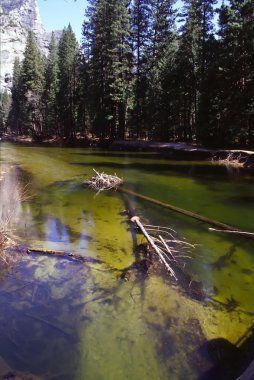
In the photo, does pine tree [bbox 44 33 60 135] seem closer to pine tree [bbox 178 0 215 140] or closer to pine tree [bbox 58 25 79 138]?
pine tree [bbox 58 25 79 138]

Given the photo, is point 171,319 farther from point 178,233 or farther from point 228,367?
point 178,233

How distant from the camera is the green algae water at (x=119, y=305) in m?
4.67

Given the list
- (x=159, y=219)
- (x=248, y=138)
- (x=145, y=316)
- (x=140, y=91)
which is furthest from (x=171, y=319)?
(x=140, y=91)

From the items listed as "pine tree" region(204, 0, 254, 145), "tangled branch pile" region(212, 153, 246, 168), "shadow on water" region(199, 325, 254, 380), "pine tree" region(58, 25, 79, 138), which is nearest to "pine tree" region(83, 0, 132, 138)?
"pine tree" region(58, 25, 79, 138)

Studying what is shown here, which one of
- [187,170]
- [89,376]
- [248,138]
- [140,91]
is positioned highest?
[140,91]

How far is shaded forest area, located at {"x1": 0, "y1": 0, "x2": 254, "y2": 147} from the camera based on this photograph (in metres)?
26.3

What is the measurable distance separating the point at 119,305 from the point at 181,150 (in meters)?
25.0

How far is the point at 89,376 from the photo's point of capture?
4473mm

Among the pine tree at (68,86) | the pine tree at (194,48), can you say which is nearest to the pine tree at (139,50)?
the pine tree at (194,48)

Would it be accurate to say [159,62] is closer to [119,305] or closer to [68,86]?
[68,86]

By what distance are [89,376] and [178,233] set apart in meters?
5.68

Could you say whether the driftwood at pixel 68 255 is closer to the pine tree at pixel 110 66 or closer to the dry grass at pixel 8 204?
the dry grass at pixel 8 204

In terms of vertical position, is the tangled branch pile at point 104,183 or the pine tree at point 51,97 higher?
the pine tree at point 51,97

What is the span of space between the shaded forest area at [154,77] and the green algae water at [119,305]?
17.9 m
